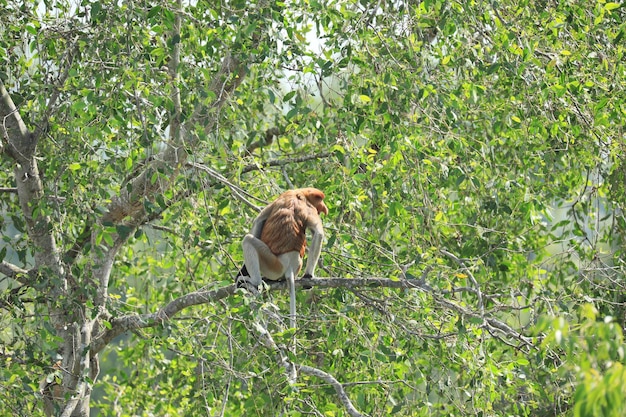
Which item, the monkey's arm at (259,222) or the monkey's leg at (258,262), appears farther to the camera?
the monkey's arm at (259,222)

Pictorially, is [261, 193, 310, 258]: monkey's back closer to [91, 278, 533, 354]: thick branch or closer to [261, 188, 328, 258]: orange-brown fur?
[261, 188, 328, 258]: orange-brown fur

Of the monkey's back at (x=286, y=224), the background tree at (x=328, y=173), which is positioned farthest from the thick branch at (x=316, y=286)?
the monkey's back at (x=286, y=224)

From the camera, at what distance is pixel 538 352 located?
4.66m

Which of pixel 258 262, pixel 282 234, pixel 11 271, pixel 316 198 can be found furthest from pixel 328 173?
pixel 11 271

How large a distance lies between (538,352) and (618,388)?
2256mm

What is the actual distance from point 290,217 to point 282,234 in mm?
196

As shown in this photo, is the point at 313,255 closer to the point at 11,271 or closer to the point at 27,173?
the point at 27,173

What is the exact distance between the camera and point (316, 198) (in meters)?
6.14

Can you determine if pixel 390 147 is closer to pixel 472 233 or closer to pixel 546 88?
pixel 546 88

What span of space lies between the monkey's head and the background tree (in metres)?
0.13

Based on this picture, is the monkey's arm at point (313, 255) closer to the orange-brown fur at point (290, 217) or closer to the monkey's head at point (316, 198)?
the orange-brown fur at point (290, 217)

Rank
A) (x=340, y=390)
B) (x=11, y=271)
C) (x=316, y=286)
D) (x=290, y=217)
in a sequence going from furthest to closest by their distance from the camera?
1. (x=11, y=271)
2. (x=290, y=217)
3. (x=316, y=286)
4. (x=340, y=390)

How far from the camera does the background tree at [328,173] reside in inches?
204

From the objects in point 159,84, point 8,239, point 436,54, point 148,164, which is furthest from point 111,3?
point 436,54
